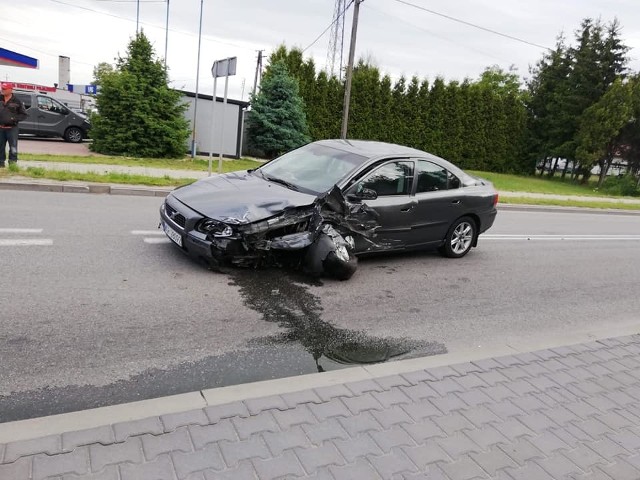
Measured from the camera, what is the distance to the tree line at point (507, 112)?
26484 mm

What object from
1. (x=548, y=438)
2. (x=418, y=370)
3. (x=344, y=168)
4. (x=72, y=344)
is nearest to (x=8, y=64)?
(x=344, y=168)

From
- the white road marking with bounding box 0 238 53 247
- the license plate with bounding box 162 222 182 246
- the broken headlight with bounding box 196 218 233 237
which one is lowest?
the white road marking with bounding box 0 238 53 247

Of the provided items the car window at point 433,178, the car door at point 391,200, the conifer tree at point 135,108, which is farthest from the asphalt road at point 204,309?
the conifer tree at point 135,108

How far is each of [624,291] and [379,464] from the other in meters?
6.24

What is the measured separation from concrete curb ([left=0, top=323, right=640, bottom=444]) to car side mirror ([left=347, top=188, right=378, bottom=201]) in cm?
253

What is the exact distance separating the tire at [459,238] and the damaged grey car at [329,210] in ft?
0.05

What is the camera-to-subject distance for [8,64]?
13.6 metres

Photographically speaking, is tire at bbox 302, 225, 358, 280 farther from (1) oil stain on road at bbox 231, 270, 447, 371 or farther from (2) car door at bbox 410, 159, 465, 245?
(2) car door at bbox 410, 159, 465, 245

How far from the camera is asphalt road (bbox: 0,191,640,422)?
3.58 meters

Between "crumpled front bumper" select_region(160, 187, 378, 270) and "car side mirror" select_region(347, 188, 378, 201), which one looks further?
"car side mirror" select_region(347, 188, 378, 201)

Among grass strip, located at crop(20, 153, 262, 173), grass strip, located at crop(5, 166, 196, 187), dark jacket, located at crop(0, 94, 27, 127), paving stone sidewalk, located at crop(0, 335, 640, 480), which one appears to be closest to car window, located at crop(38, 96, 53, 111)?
grass strip, located at crop(20, 153, 262, 173)

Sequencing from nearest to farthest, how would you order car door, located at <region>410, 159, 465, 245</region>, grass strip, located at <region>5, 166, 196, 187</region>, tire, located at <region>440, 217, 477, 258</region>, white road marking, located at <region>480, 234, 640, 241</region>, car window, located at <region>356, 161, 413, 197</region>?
car window, located at <region>356, 161, 413, 197</region>, car door, located at <region>410, 159, 465, 245</region>, tire, located at <region>440, 217, 477, 258</region>, white road marking, located at <region>480, 234, 640, 241</region>, grass strip, located at <region>5, 166, 196, 187</region>

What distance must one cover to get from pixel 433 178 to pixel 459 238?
1170 mm

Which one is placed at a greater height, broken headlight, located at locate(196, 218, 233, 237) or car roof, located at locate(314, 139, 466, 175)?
car roof, located at locate(314, 139, 466, 175)
